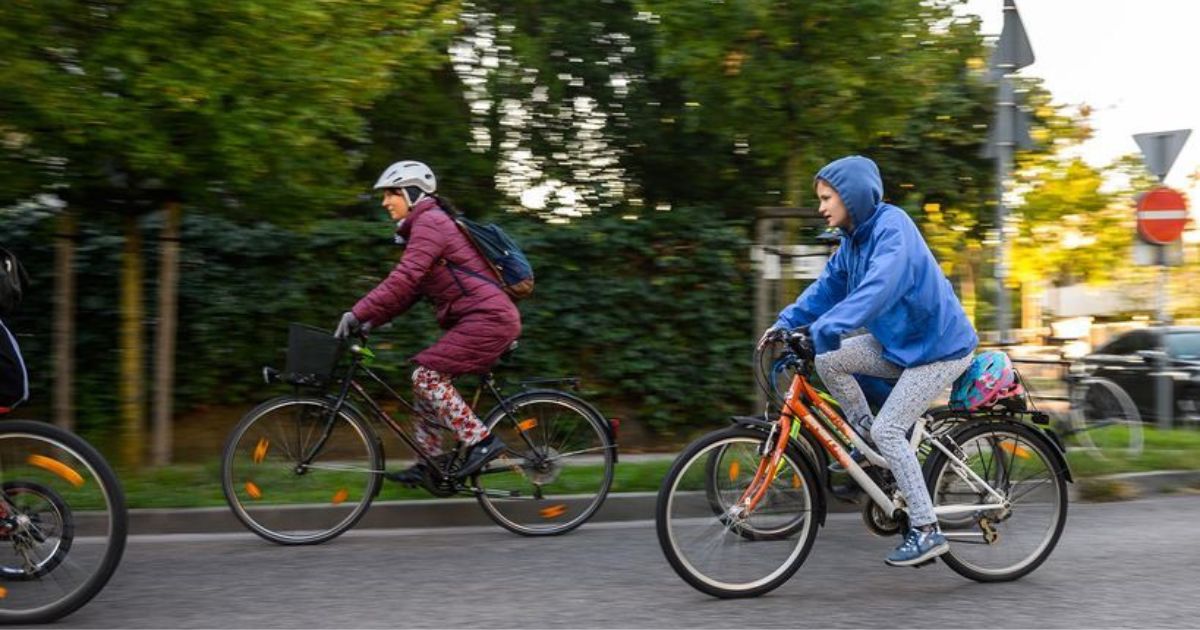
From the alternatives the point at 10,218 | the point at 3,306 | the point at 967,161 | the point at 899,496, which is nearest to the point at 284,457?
the point at 3,306

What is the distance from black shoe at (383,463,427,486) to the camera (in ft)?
21.2

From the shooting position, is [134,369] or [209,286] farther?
[209,286]

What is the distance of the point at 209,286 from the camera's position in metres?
10.0

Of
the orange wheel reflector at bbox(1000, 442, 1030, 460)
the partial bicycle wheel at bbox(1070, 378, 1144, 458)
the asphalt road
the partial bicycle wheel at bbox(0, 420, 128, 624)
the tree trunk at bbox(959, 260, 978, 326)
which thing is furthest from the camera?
the tree trunk at bbox(959, 260, 978, 326)

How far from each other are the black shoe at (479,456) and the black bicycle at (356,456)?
36 mm

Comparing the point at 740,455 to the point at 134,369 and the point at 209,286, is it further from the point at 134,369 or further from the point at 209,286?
the point at 209,286

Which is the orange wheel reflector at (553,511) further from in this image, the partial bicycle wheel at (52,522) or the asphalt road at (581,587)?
the partial bicycle wheel at (52,522)

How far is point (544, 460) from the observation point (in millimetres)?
6703

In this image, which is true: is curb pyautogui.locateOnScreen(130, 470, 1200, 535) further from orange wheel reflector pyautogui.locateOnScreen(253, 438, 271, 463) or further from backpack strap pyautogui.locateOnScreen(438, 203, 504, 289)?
backpack strap pyautogui.locateOnScreen(438, 203, 504, 289)

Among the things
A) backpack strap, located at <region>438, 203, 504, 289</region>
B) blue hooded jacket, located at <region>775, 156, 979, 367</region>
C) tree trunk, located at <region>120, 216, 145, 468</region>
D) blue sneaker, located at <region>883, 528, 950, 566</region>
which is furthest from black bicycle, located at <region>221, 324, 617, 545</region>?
tree trunk, located at <region>120, 216, 145, 468</region>

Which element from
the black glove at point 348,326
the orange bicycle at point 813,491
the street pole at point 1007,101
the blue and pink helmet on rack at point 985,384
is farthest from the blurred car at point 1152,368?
the black glove at point 348,326

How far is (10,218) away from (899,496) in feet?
25.6

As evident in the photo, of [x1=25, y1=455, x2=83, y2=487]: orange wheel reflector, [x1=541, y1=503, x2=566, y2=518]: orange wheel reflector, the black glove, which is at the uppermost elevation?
the black glove

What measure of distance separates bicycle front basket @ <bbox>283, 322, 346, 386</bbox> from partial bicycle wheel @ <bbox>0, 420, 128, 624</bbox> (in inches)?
71.4
